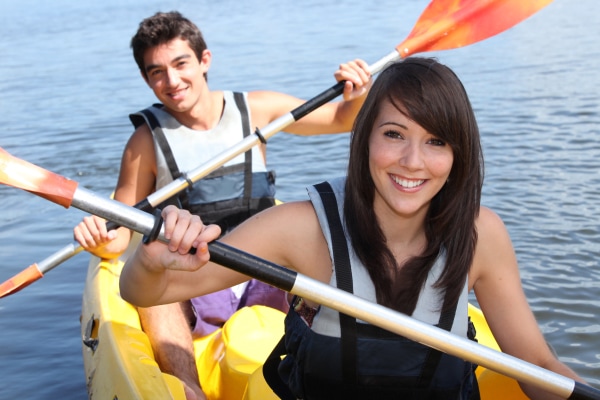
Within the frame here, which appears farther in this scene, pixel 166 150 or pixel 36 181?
pixel 166 150

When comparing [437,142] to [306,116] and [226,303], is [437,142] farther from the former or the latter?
[306,116]

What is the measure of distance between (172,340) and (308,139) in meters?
4.50

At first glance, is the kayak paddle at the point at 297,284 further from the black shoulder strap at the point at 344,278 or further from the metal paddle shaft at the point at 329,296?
the black shoulder strap at the point at 344,278

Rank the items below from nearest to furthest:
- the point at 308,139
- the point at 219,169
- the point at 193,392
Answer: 1. the point at 193,392
2. the point at 219,169
3. the point at 308,139

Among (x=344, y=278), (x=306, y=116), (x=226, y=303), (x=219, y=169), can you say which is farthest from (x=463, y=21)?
(x=344, y=278)

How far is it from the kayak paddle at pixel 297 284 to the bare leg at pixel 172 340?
1017 millimetres

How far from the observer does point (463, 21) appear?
363cm

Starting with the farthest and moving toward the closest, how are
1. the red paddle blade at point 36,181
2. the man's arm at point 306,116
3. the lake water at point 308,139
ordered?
the lake water at point 308,139
the man's arm at point 306,116
the red paddle blade at point 36,181

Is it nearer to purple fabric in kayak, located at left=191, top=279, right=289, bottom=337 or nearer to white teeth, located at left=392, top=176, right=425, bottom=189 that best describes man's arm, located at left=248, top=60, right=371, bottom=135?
purple fabric in kayak, located at left=191, top=279, right=289, bottom=337

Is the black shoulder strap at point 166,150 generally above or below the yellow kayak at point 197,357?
above

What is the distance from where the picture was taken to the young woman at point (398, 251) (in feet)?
6.29

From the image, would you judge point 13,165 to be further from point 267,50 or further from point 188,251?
point 267,50

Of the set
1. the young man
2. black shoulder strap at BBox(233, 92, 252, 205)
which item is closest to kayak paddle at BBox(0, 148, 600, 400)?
the young man

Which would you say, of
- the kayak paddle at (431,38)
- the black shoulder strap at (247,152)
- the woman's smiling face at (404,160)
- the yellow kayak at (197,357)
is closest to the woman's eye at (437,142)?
the woman's smiling face at (404,160)
